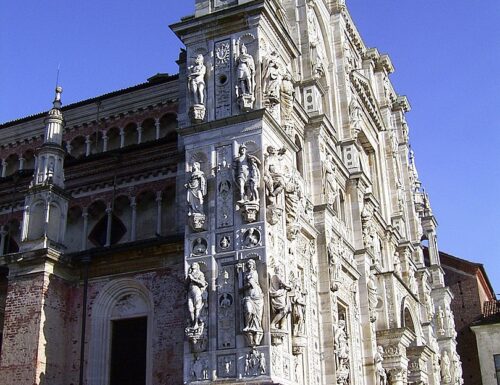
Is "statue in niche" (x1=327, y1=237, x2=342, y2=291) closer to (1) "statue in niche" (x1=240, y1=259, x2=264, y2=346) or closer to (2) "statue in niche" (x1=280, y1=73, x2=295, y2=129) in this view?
(2) "statue in niche" (x1=280, y1=73, x2=295, y2=129)

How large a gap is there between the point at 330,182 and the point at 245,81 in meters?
6.23

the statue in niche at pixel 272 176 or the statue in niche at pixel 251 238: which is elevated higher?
the statue in niche at pixel 272 176

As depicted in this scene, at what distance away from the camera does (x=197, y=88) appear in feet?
62.1

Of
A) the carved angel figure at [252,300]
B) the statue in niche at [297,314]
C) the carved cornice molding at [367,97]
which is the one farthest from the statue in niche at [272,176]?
the carved cornice molding at [367,97]

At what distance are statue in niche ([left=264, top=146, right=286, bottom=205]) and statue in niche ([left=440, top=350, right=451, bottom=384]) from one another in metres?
20.7

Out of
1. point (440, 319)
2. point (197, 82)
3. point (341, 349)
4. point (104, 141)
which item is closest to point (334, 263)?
point (341, 349)

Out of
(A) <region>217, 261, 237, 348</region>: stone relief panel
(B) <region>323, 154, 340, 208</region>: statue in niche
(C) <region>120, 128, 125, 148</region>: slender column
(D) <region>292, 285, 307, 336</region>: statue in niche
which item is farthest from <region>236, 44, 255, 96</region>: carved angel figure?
(C) <region>120, 128, 125, 148</region>: slender column

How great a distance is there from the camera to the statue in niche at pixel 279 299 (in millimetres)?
15875

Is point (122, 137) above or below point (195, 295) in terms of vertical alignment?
above

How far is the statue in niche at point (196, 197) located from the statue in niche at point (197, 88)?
1.60m

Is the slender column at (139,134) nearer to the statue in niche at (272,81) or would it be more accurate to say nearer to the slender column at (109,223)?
the slender column at (109,223)

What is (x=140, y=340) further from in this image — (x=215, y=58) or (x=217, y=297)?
(x=215, y=58)

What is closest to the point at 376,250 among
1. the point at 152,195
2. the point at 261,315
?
the point at 152,195

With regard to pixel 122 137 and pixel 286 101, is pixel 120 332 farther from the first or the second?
pixel 122 137
